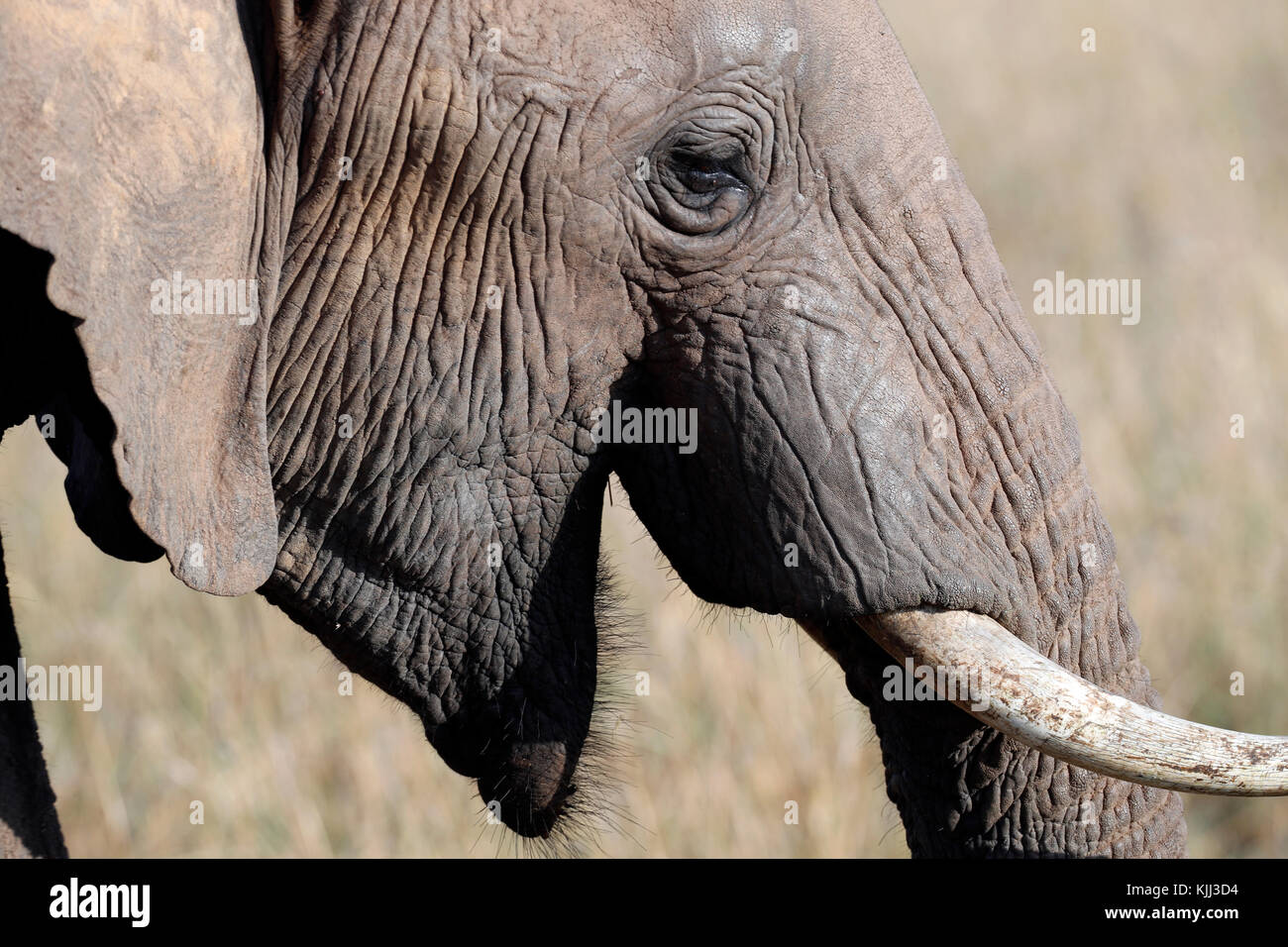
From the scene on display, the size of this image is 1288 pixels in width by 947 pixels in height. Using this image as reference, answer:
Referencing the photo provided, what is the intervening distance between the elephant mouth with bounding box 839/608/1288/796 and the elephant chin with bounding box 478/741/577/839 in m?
0.62

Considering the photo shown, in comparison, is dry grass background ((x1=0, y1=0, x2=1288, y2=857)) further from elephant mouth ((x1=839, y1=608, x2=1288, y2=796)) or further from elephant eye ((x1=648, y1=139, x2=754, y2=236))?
elephant eye ((x1=648, y1=139, x2=754, y2=236))

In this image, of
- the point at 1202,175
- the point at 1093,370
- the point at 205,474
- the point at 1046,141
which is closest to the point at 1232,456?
the point at 1093,370

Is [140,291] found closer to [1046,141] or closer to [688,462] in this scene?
[688,462]

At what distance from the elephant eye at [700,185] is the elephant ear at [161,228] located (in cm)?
49

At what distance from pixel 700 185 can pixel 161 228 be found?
666mm

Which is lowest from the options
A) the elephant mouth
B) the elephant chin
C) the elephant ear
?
the elephant chin

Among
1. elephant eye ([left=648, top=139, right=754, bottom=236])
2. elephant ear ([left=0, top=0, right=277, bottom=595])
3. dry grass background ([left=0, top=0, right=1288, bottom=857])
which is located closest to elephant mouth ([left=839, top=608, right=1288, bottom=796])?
elephant eye ([left=648, top=139, right=754, bottom=236])

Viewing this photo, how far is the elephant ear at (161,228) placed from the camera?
5.27 feet

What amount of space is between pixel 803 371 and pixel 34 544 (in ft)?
13.9

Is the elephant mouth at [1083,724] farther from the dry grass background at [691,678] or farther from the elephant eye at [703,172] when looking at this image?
the dry grass background at [691,678]

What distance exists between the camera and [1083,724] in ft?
→ 6.37

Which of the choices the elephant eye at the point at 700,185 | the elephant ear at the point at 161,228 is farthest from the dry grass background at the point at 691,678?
the elephant ear at the point at 161,228

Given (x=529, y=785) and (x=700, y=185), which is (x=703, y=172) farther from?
(x=529, y=785)

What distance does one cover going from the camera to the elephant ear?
1606 mm
